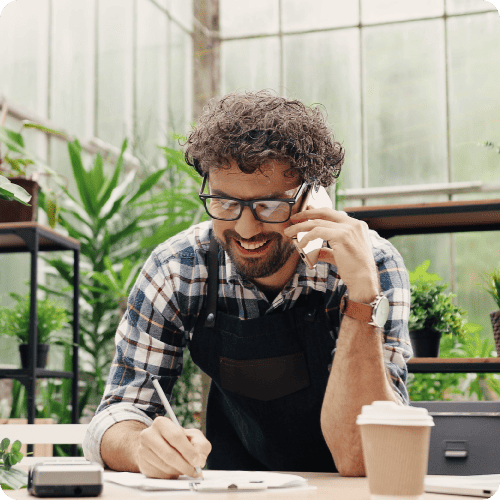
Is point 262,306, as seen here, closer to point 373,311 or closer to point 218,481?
point 373,311

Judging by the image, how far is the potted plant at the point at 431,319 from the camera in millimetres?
2604

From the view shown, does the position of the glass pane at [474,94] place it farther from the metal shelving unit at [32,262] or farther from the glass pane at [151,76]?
the metal shelving unit at [32,262]

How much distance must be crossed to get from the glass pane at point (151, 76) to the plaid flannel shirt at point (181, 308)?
3.90 meters

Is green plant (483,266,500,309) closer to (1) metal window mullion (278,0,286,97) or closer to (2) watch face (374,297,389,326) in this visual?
(2) watch face (374,297,389,326)

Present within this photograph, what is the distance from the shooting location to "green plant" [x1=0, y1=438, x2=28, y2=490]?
36.3 inches

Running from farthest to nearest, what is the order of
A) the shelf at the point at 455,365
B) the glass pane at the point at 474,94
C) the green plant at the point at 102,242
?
1. the glass pane at the point at 474,94
2. the green plant at the point at 102,242
3. the shelf at the point at 455,365

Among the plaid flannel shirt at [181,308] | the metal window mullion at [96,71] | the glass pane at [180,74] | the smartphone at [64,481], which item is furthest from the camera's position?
the glass pane at [180,74]

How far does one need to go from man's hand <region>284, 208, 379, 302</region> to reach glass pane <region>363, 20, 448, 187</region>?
181 inches

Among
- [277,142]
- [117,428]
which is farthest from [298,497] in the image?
[277,142]

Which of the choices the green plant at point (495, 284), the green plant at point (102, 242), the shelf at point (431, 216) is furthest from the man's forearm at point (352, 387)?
the green plant at point (102, 242)

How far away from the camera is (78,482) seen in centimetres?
84

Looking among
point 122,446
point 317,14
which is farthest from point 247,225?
point 317,14

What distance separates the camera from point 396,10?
607 cm

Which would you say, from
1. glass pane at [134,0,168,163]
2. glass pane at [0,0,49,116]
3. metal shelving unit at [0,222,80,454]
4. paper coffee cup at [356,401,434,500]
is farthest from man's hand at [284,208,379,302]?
glass pane at [134,0,168,163]
